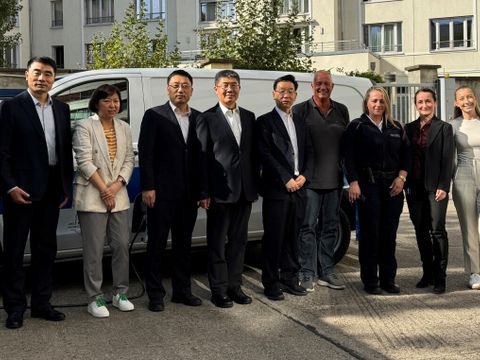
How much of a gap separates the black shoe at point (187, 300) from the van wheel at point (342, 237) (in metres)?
2.17

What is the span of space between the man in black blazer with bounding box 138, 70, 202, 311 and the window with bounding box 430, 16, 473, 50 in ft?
110

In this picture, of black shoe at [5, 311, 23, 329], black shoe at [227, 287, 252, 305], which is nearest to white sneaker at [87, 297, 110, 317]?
black shoe at [5, 311, 23, 329]

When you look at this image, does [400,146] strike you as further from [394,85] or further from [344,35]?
[344,35]

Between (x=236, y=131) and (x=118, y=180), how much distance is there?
1.15 meters

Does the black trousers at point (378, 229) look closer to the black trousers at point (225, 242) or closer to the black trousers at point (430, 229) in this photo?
the black trousers at point (430, 229)

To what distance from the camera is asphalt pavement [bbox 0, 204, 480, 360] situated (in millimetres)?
4918

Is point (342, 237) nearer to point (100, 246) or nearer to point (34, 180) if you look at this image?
point (100, 246)

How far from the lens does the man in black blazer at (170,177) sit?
6.02m

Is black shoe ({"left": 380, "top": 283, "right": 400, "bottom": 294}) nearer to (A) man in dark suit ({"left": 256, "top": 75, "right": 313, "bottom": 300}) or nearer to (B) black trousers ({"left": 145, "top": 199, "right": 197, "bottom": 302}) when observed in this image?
(A) man in dark suit ({"left": 256, "top": 75, "right": 313, "bottom": 300})

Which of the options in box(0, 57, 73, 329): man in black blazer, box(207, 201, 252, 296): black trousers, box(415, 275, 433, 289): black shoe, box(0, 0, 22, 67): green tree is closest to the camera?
box(0, 57, 73, 329): man in black blazer

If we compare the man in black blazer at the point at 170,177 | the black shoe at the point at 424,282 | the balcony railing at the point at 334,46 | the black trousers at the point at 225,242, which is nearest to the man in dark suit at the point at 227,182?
the black trousers at the point at 225,242

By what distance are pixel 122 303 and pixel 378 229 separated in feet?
8.28

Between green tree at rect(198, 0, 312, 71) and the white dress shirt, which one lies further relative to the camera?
green tree at rect(198, 0, 312, 71)

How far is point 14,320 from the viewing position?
5.55 meters
